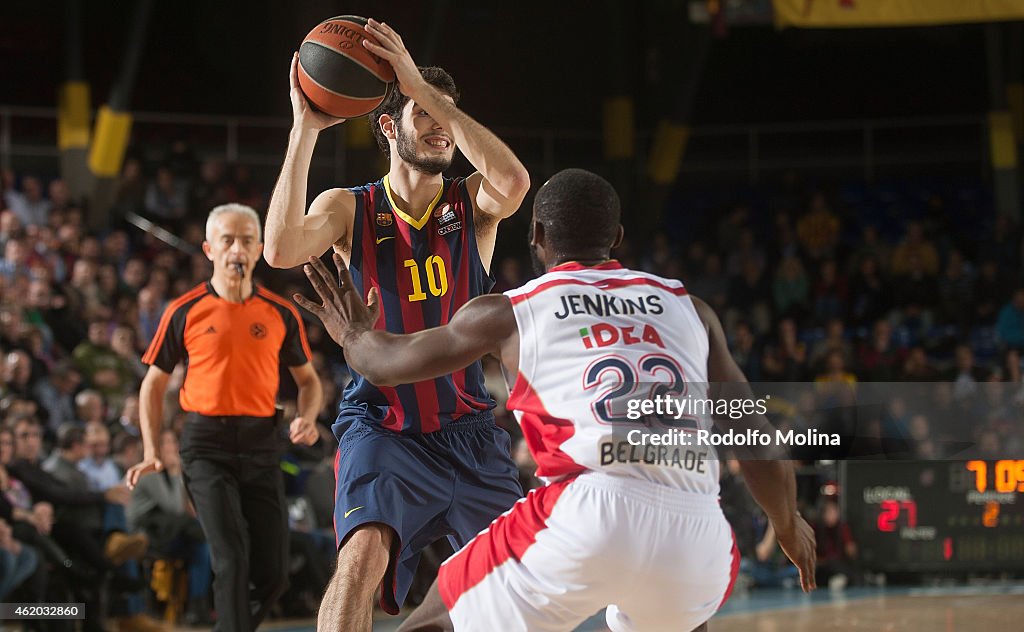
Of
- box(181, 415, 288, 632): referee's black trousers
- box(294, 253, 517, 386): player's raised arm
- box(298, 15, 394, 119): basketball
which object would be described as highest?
box(298, 15, 394, 119): basketball

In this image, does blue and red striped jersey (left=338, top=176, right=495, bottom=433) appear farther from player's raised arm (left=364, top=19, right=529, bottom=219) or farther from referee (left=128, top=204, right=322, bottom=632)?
referee (left=128, top=204, right=322, bottom=632)

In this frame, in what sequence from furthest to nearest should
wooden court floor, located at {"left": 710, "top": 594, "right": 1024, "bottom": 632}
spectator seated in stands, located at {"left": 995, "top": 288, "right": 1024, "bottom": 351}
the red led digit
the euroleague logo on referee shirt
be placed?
spectator seated in stands, located at {"left": 995, "top": 288, "right": 1024, "bottom": 351} < the red led digit < wooden court floor, located at {"left": 710, "top": 594, "right": 1024, "bottom": 632} < the euroleague logo on referee shirt

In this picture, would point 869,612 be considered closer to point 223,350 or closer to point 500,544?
point 223,350

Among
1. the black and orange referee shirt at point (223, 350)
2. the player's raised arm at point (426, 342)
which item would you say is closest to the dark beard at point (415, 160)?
the player's raised arm at point (426, 342)

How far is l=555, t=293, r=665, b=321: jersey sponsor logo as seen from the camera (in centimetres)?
307

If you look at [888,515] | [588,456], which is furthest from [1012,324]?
[588,456]

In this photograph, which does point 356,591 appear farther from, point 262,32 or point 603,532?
point 262,32

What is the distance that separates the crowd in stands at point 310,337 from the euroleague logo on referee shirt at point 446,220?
289 centimetres

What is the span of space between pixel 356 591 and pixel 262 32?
556 inches

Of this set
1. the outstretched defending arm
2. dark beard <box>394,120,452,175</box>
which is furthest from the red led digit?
the outstretched defending arm

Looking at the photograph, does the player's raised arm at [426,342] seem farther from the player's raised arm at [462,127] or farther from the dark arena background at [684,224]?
the dark arena background at [684,224]

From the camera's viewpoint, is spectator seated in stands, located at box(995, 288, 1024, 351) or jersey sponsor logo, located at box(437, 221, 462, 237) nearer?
jersey sponsor logo, located at box(437, 221, 462, 237)

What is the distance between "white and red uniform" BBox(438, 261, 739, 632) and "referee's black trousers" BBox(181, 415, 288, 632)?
2676mm

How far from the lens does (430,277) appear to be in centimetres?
445
